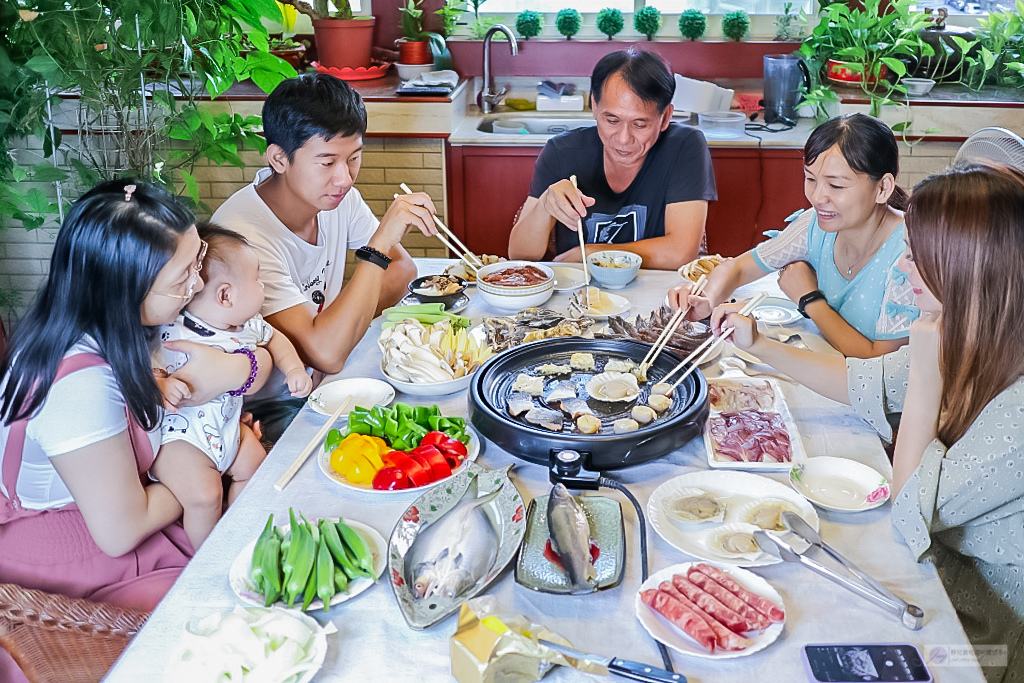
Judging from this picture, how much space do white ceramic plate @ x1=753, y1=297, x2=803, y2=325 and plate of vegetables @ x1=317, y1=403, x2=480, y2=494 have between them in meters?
1.03

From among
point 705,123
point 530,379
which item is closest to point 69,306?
point 530,379

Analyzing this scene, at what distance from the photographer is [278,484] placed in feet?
5.24

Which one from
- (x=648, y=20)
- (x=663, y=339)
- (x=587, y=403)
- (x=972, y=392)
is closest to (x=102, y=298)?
(x=587, y=403)

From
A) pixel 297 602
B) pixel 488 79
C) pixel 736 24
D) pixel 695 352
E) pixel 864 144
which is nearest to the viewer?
pixel 297 602

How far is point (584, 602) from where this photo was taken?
1.30 meters

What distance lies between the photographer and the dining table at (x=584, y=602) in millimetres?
1178

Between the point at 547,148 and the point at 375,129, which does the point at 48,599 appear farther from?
the point at 375,129

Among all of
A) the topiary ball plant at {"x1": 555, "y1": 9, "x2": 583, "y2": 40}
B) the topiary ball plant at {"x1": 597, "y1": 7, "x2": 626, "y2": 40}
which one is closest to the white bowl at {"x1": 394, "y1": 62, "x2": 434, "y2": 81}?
the topiary ball plant at {"x1": 555, "y1": 9, "x2": 583, "y2": 40}

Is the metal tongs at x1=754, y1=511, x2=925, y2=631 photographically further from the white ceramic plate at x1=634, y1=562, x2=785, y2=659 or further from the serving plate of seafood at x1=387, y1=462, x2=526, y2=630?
the serving plate of seafood at x1=387, y1=462, x2=526, y2=630

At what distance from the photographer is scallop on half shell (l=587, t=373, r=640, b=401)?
1780 mm

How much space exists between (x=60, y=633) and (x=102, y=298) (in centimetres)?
60

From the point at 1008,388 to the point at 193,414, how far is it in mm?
1577

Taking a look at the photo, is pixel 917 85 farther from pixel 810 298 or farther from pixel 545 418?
pixel 545 418

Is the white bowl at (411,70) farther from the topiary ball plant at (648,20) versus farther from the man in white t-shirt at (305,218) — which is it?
the man in white t-shirt at (305,218)
